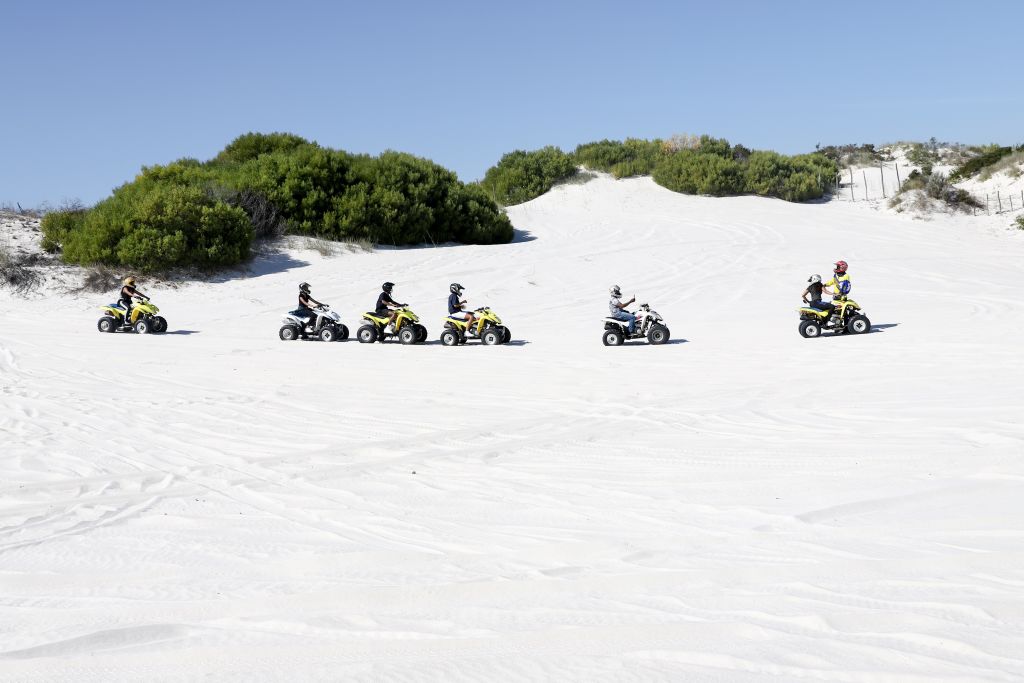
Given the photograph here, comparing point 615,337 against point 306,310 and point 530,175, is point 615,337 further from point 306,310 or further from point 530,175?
point 530,175

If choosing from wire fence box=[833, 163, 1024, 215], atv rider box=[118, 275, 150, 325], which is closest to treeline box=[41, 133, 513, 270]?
atv rider box=[118, 275, 150, 325]

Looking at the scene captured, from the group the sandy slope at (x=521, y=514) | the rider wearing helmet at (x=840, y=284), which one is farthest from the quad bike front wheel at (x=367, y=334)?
the rider wearing helmet at (x=840, y=284)

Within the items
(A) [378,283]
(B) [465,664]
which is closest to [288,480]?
(B) [465,664]

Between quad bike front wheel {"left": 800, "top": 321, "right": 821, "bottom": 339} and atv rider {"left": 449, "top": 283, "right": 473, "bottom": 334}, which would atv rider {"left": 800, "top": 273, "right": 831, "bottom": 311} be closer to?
quad bike front wheel {"left": 800, "top": 321, "right": 821, "bottom": 339}

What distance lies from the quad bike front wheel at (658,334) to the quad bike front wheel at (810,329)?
98.4 inches

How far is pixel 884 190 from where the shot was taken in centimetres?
4031

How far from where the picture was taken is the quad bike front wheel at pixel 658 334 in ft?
53.9

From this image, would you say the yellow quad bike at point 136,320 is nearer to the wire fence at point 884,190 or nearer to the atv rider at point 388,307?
the atv rider at point 388,307

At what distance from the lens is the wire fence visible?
1380 inches

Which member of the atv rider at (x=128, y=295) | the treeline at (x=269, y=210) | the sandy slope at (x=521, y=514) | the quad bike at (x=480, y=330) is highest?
the treeline at (x=269, y=210)

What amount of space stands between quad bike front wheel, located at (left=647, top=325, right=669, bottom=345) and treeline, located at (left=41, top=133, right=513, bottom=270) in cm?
1413

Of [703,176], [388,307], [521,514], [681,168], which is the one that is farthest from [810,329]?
[681,168]

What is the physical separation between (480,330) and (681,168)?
2644cm

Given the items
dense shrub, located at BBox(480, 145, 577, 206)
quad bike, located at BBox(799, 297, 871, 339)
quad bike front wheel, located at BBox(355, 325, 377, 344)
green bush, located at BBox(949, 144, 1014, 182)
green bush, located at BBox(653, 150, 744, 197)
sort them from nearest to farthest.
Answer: quad bike, located at BBox(799, 297, 871, 339), quad bike front wheel, located at BBox(355, 325, 377, 344), green bush, located at BBox(653, 150, 744, 197), green bush, located at BBox(949, 144, 1014, 182), dense shrub, located at BBox(480, 145, 577, 206)
